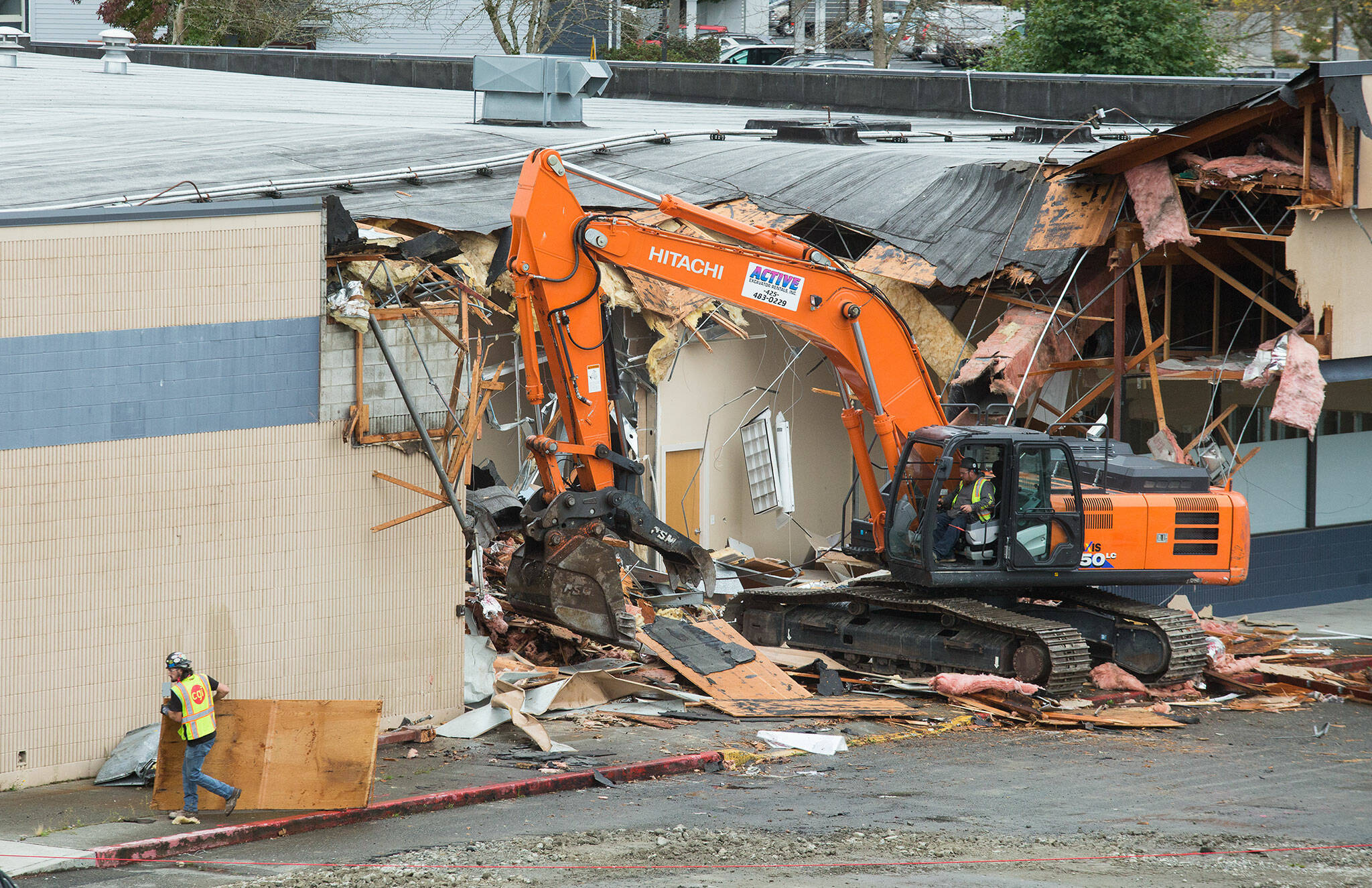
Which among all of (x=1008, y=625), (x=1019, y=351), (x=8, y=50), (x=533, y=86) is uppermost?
(x=8, y=50)

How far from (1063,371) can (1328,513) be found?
16.0ft

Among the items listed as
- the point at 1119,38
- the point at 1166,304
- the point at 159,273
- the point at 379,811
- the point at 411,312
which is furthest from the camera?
the point at 1119,38

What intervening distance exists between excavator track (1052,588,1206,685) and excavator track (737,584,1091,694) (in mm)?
644

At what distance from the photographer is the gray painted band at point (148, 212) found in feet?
35.1

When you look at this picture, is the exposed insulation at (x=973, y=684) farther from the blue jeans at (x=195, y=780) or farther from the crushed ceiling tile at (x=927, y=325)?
the blue jeans at (x=195, y=780)

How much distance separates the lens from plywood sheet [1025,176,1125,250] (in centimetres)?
1692

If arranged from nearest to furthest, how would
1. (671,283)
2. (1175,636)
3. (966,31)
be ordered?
(671,283), (1175,636), (966,31)

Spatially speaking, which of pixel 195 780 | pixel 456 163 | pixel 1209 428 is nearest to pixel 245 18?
pixel 456 163

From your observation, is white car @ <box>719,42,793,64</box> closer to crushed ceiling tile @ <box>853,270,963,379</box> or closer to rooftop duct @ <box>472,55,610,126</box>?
rooftop duct @ <box>472,55,610,126</box>

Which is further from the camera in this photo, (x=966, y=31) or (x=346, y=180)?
(x=966, y=31)

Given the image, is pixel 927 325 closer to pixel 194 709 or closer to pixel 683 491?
pixel 683 491

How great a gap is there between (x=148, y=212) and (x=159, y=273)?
45 cm

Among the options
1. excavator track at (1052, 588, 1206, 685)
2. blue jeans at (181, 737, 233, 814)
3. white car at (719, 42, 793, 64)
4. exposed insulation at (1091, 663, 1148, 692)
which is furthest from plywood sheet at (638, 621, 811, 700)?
white car at (719, 42, 793, 64)

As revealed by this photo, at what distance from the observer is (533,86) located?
24016 mm
